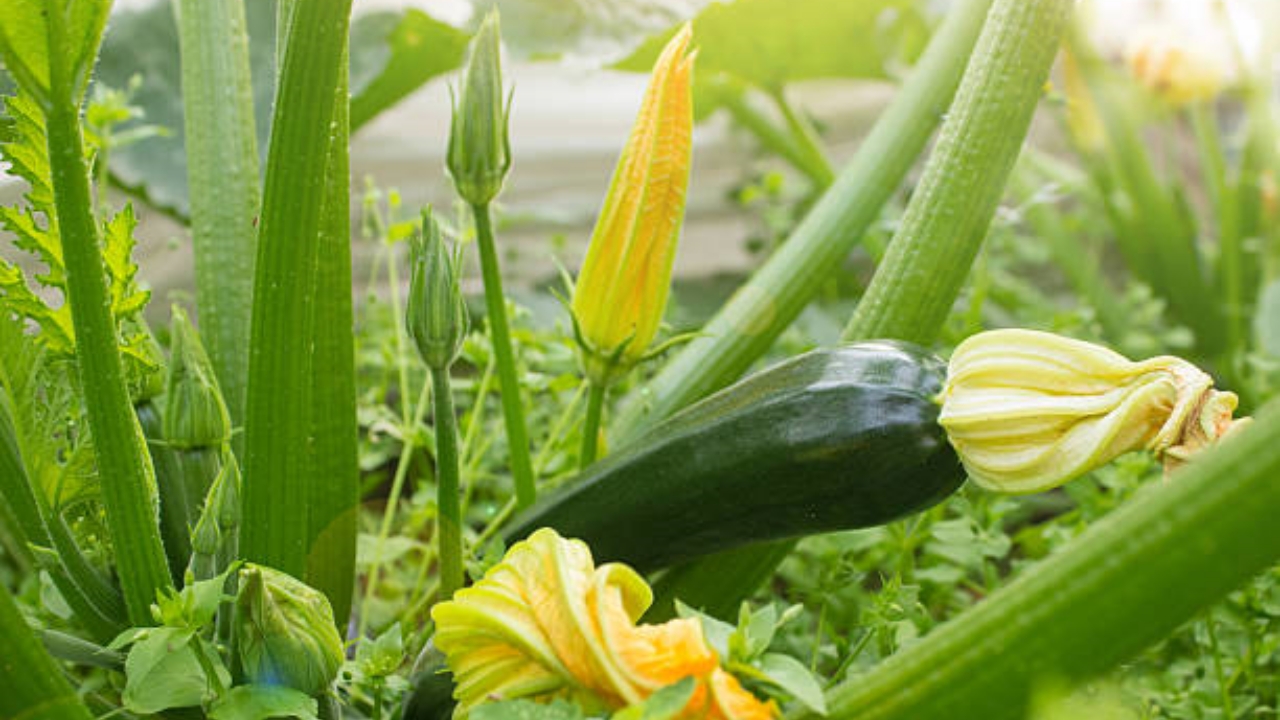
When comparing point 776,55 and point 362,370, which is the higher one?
point 776,55

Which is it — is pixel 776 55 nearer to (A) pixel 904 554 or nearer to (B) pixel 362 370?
(B) pixel 362 370

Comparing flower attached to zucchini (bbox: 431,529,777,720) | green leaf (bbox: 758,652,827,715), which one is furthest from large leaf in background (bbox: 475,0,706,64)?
green leaf (bbox: 758,652,827,715)

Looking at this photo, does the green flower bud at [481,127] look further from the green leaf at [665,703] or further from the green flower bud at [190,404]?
the green leaf at [665,703]

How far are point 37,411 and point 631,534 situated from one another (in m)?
0.44

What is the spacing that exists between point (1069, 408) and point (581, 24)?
49.0 inches

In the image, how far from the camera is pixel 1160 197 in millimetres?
2381

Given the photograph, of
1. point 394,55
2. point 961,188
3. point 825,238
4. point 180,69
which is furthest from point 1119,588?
point 180,69

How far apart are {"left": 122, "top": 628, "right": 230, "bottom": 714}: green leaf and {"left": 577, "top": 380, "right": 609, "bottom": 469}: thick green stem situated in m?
0.42

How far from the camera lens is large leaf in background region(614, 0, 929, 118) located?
190 cm

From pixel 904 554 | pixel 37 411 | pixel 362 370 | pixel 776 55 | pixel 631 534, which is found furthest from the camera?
pixel 776 55

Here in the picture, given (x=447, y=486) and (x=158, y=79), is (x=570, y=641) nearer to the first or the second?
(x=447, y=486)

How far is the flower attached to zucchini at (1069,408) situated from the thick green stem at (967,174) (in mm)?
247

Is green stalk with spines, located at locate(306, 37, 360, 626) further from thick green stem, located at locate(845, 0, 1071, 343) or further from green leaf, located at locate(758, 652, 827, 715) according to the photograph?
green leaf, located at locate(758, 652, 827, 715)

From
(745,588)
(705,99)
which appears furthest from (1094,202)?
(745,588)
